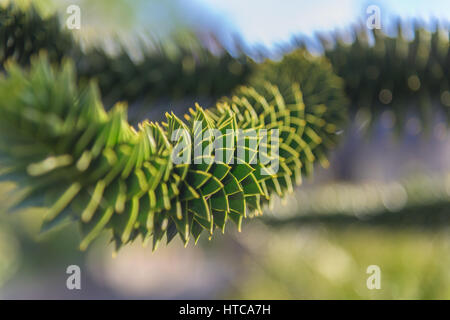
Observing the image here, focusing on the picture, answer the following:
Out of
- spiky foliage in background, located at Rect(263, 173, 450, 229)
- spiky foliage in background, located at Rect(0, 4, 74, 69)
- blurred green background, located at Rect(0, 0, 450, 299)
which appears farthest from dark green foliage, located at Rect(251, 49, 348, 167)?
spiky foliage in background, located at Rect(263, 173, 450, 229)

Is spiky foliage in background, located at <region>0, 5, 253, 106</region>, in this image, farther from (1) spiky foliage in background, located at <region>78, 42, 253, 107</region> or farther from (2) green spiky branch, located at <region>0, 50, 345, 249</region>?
(2) green spiky branch, located at <region>0, 50, 345, 249</region>

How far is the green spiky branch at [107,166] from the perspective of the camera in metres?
0.30

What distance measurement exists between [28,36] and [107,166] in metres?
0.38

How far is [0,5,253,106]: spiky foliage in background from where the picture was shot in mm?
588

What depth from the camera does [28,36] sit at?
60 centimetres

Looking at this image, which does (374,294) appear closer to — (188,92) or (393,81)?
(393,81)

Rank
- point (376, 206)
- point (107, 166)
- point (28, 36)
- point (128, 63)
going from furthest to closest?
point (376, 206)
point (128, 63)
point (28, 36)
point (107, 166)

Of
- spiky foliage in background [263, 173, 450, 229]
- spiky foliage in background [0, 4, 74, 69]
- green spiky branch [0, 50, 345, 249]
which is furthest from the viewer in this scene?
spiky foliage in background [263, 173, 450, 229]

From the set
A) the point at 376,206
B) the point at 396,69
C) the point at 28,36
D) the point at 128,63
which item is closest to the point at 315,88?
the point at 396,69

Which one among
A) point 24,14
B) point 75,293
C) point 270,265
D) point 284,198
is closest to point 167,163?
point 284,198

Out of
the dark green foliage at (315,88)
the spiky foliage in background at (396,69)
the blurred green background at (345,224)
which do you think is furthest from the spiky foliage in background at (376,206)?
the dark green foliage at (315,88)

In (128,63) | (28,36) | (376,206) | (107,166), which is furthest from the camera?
(376,206)

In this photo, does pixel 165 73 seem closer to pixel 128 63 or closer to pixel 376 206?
pixel 128 63
